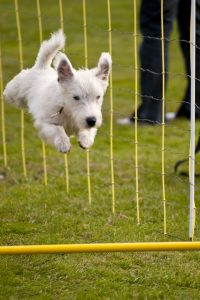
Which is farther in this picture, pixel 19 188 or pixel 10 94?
pixel 19 188

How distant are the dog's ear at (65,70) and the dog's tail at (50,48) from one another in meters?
0.32

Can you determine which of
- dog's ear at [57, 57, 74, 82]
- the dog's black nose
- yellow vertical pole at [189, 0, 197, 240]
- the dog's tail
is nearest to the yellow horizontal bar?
the dog's black nose

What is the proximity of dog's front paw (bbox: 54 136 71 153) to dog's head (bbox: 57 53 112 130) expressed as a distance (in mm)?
130

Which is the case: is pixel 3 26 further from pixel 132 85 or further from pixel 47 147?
pixel 47 147

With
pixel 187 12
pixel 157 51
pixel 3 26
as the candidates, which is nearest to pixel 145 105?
pixel 157 51

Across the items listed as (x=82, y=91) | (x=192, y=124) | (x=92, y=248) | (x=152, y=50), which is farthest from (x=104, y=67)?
(x=152, y=50)

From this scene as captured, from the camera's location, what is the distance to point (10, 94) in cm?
523

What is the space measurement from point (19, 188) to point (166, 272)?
7.63 ft

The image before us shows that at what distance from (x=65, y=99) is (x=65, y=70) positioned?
0.20 m

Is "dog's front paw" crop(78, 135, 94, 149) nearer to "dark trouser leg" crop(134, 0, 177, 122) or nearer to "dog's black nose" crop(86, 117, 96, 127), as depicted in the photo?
"dog's black nose" crop(86, 117, 96, 127)

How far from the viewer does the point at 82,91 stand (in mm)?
4434

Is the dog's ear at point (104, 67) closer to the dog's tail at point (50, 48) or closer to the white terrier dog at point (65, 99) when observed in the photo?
the white terrier dog at point (65, 99)

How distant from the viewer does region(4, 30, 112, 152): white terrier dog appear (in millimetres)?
4406

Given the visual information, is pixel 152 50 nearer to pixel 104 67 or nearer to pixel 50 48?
pixel 50 48
